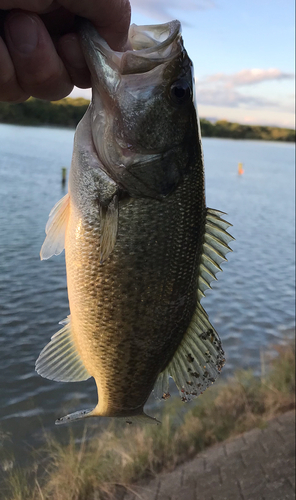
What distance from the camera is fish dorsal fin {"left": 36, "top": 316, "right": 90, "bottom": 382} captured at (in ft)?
4.23

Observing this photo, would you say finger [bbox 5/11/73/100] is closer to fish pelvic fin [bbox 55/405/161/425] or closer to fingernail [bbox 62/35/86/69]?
fingernail [bbox 62/35/86/69]

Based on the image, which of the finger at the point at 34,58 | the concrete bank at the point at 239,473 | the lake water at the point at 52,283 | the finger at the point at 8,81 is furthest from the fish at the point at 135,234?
the concrete bank at the point at 239,473

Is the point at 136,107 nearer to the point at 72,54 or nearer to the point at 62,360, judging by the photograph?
the point at 72,54

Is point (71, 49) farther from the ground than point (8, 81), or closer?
farther from the ground

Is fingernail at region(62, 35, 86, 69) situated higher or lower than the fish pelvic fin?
higher

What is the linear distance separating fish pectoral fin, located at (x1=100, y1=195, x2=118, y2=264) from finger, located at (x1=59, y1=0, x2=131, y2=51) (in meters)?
0.52

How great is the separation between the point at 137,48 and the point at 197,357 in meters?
1.03

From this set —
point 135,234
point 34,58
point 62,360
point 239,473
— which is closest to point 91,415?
point 62,360

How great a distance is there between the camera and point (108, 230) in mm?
1174

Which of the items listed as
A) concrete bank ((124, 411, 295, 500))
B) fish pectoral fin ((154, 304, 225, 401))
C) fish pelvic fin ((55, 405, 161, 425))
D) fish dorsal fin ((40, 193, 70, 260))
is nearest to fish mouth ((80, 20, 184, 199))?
fish dorsal fin ((40, 193, 70, 260))

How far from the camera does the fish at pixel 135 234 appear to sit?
122 cm

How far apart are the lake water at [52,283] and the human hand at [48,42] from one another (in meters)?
0.68

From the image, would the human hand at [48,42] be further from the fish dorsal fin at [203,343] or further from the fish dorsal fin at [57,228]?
the fish dorsal fin at [203,343]

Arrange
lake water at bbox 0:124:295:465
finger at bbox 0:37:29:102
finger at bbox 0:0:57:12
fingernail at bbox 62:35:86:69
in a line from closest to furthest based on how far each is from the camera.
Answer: finger at bbox 0:0:57:12 < finger at bbox 0:37:29:102 < fingernail at bbox 62:35:86:69 < lake water at bbox 0:124:295:465
